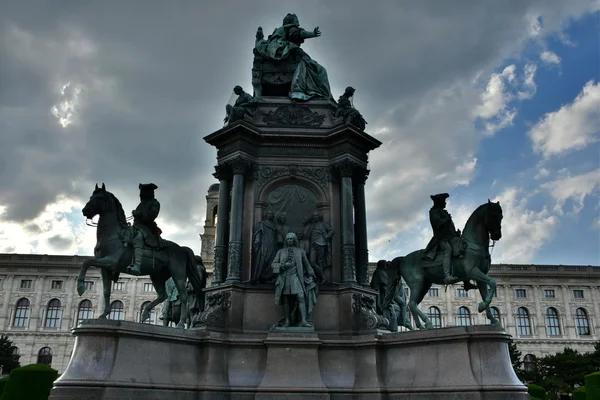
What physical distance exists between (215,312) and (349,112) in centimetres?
666

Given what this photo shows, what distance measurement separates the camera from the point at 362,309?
14.0m

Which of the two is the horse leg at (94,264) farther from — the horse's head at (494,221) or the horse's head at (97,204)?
the horse's head at (494,221)

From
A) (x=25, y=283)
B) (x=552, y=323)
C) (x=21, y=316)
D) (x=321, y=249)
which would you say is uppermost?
(x=25, y=283)

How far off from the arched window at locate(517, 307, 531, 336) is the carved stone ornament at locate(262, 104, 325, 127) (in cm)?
8156

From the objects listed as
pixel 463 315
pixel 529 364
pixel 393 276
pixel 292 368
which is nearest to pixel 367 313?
pixel 393 276

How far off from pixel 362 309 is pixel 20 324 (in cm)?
8643

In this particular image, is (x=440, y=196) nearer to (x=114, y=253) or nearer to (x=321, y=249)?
(x=321, y=249)

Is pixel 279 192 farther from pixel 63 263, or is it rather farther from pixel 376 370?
pixel 63 263

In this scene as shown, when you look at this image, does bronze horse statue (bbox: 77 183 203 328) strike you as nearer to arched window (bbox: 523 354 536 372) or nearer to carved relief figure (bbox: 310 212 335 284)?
carved relief figure (bbox: 310 212 335 284)

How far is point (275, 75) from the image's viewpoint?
59.4ft

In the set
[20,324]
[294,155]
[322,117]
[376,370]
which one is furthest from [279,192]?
[20,324]

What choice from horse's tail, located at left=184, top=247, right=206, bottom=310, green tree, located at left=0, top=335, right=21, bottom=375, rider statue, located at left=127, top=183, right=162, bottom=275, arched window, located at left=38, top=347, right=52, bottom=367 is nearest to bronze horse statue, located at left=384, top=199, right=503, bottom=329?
horse's tail, located at left=184, top=247, right=206, bottom=310

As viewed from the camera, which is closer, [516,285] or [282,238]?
[282,238]

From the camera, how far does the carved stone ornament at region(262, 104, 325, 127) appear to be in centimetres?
1636
